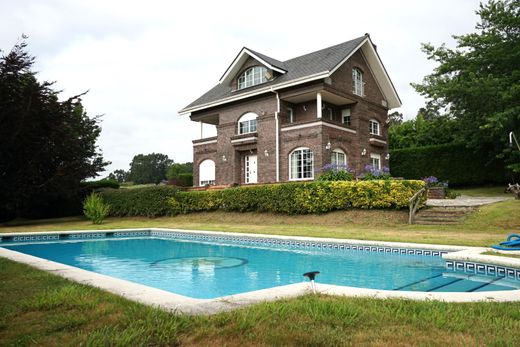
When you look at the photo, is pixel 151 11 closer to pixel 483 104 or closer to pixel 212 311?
pixel 212 311

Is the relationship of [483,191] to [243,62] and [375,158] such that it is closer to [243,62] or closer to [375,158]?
[375,158]

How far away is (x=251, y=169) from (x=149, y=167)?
94.3 m

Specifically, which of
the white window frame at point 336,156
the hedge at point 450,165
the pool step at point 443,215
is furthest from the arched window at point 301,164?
the hedge at point 450,165

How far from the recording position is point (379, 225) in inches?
575

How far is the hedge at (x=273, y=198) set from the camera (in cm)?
1524

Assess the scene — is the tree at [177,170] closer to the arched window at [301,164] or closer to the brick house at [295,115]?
the brick house at [295,115]

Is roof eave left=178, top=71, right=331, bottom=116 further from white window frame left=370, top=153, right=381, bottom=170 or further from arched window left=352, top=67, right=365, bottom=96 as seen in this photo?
white window frame left=370, top=153, right=381, bottom=170

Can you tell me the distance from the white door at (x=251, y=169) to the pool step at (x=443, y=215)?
38.8 feet

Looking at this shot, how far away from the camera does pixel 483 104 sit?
21344 mm

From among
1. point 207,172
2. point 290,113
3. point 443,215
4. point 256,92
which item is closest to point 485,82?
point 443,215

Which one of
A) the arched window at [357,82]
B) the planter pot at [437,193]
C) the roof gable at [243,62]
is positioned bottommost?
the planter pot at [437,193]

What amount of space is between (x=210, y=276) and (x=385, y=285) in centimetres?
344

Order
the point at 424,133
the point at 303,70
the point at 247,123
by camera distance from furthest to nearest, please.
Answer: the point at 424,133 < the point at 247,123 < the point at 303,70

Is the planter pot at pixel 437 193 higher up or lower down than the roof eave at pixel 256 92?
lower down
